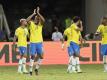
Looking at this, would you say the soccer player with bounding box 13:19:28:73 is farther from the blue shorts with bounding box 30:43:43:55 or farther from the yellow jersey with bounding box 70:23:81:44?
the yellow jersey with bounding box 70:23:81:44

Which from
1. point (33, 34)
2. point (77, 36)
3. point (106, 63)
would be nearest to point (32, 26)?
point (33, 34)

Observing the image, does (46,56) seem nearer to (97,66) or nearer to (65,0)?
(97,66)

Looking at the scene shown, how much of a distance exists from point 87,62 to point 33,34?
7.02 meters

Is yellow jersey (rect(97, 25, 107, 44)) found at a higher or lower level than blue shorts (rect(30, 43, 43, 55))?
higher

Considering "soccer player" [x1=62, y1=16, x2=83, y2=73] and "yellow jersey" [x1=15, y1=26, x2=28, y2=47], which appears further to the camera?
"yellow jersey" [x1=15, y1=26, x2=28, y2=47]

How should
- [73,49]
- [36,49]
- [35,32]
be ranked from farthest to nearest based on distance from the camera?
[73,49] < [35,32] < [36,49]

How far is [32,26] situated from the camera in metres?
25.8

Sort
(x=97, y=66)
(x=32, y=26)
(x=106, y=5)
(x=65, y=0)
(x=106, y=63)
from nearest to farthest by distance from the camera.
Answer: (x=32, y=26) < (x=106, y=63) < (x=97, y=66) < (x=106, y=5) < (x=65, y=0)

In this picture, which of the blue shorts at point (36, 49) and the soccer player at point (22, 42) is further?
the soccer player at point (22, 42)

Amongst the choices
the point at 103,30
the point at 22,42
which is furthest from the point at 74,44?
the point at 22,42

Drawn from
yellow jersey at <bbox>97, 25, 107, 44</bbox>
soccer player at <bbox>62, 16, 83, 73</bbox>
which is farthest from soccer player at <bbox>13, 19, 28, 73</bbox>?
yellow jersey at <bbox>97, 25, 107, 44</bbox>

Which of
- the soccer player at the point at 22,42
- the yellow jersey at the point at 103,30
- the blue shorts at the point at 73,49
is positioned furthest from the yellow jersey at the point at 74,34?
the soccer player at the point at 22,42

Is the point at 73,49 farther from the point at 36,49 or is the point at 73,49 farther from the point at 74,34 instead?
the point at 36,49

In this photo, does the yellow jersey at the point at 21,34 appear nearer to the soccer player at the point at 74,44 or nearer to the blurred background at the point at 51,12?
the soccer player at the point at 74,44
